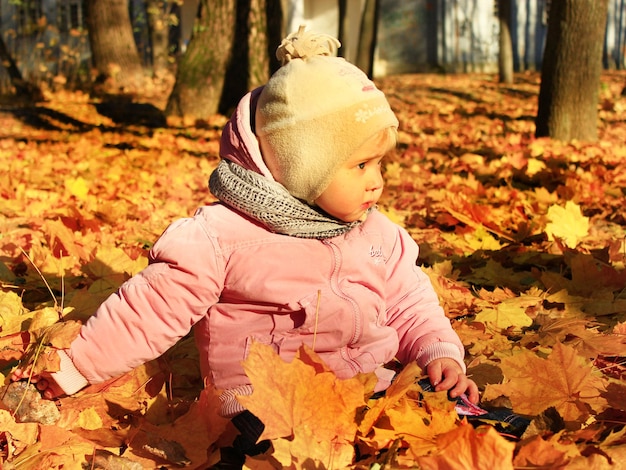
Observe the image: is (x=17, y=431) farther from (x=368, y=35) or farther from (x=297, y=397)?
(x=368, y=35)

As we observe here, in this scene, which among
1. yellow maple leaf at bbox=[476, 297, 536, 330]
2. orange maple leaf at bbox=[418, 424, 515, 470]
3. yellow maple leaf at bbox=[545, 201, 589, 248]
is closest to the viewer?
orange maple leaf at bbox=[418, 424, 515, 470]

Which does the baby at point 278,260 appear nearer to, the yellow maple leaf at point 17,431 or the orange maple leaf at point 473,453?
the yellow maple leaf at point 17,431

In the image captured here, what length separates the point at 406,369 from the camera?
1698 mm

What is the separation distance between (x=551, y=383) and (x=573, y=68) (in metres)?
5.79

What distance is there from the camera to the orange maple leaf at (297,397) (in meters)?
1.56

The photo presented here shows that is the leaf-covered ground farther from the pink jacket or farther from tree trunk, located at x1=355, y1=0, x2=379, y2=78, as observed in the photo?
tree trunk, located at x1=355, y1=0, x2=379, y2=78

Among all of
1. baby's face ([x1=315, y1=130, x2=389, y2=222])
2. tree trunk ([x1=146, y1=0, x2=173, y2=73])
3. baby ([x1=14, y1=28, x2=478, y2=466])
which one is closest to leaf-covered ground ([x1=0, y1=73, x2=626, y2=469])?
baby ([x1=14, y1=28, x2=478, y2=466])

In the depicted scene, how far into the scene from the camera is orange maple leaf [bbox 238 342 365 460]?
5.13 ft

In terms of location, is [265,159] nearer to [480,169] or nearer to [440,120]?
[480,169]

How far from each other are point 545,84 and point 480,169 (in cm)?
194

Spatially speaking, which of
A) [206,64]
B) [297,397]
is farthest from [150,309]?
[206,64]

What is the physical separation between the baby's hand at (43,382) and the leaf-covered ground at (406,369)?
3 cm

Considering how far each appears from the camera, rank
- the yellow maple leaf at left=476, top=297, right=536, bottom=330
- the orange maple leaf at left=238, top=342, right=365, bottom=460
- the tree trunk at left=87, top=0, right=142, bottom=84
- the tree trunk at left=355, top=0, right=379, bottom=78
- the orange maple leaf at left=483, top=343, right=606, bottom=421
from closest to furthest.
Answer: the orange maple leaf at left=238, top=342, right=365, bottom=460 → the orange maple leaf at left=483, top=343, right=606, bottom=421 → the yellow maple leaf at left=476, top=297, right=536, bottom=330 → the tree trunk at left=355, top=0, right=379, bottom=78 → the tree trunk at left=87, top=0, right=142, bottom=84

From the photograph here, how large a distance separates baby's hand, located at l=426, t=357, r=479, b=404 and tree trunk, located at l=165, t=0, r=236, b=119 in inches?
336
